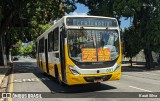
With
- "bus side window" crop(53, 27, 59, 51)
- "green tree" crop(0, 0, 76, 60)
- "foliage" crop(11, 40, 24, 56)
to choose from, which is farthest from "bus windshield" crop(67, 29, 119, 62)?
"foliage" crop(11, 40, 24, 56)

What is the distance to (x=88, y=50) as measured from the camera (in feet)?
47.8

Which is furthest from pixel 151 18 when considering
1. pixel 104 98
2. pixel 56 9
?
pixel 104 98

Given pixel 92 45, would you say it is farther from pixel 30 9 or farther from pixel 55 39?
pixel 30 9

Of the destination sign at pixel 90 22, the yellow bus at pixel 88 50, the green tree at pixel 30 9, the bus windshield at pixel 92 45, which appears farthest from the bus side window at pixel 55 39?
the green tree at pixel 30 9

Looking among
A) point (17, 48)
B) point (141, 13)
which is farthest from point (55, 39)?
point (17, 48)

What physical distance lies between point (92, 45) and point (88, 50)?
0.94 feet

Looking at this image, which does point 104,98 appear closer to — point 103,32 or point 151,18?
point 103,32

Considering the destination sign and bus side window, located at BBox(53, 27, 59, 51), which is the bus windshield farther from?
bus side window, located at BBox(53, 27, 59, 51)

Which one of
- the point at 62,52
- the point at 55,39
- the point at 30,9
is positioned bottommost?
the point at 62,52

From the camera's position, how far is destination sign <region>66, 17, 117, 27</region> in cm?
1488

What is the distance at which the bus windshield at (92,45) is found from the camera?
47.5ft

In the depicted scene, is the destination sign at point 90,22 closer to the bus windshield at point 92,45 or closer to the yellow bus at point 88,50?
the yellow bus at point 88,50

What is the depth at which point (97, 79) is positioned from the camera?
47.8 feet

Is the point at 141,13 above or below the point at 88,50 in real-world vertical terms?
above
